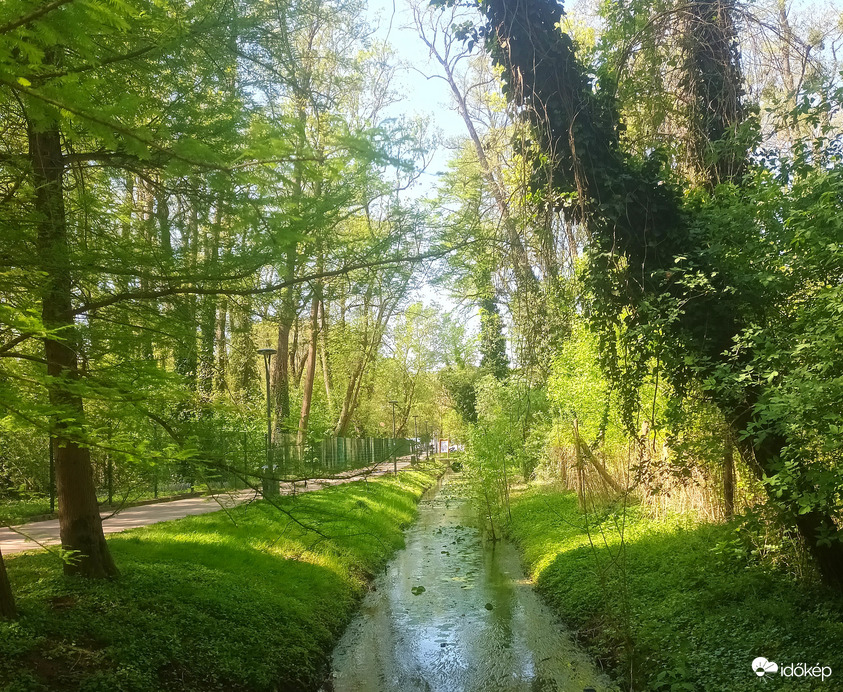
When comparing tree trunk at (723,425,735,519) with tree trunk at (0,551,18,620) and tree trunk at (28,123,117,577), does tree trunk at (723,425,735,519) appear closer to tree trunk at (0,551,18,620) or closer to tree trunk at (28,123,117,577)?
tree trunk at (28,123,117,577)

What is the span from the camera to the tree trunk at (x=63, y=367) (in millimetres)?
3672

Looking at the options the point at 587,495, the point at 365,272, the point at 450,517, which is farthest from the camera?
the point at 450,517

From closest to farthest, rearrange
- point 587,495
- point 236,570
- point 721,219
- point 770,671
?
point 770,671 → point 721,219 → point 236,570 → point 587,495

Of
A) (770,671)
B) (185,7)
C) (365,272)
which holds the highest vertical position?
(185,7)

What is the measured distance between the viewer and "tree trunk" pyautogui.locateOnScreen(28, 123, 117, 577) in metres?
3.67

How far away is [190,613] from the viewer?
18.2ft

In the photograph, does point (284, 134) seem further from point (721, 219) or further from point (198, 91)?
point (721, 219)

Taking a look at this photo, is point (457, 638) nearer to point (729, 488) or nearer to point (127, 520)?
point (729, 488)

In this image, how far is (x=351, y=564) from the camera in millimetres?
9906

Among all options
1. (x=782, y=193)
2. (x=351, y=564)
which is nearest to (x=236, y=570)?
(x=351, y=564)

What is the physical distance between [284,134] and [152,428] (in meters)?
2.77

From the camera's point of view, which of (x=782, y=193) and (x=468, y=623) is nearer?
(x=782, y=193)

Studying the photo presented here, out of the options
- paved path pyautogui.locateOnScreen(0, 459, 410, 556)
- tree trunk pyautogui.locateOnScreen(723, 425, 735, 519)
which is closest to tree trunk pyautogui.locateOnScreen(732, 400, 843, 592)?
tree trunk pyautogui.locateOnScreen(723, 425, 735, 519)

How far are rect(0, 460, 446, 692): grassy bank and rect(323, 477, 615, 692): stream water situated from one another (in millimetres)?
438
